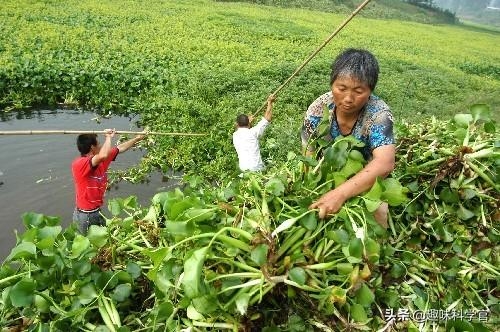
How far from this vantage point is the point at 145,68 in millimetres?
9953

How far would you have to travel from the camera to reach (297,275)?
1.76 m

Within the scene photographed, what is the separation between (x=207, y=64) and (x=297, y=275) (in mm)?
9609

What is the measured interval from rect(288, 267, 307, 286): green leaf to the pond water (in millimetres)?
3788

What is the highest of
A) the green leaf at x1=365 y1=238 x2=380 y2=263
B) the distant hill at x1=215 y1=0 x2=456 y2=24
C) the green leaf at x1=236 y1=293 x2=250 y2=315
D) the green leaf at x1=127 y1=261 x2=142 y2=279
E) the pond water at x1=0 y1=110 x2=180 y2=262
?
the green leaf at x1=365 y1=238 x2=380 y2=263

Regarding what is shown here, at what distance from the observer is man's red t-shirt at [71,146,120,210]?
4059 millimetres

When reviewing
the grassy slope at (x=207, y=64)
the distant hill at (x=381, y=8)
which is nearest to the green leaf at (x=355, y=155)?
the grassy slope at (x=207, y=64)

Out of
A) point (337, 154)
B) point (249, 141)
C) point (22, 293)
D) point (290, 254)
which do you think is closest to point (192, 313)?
point (290, 254)

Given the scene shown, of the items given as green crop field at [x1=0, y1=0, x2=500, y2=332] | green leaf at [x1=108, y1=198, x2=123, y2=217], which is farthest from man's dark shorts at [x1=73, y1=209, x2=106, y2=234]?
green leaf at [x1=108, y1=198, x2=123, y2=217]

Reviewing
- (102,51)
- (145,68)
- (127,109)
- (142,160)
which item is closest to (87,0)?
(102,51)

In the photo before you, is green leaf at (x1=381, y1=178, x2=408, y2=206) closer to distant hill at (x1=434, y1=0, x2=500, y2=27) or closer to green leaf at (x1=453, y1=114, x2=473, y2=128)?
green leaf at (x1=453, y1=114, x2=473, y2=128)

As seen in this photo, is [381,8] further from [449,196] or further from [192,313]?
[192,313]

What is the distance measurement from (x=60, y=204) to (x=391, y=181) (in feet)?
15.2

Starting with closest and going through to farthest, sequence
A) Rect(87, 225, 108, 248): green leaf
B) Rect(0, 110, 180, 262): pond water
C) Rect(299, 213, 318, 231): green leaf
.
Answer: Rect(299, 213, 318, 231): green leaf < Rect(87, 225, 108, 248): green leaf < Rect(0, 110, 180, 262): pond water

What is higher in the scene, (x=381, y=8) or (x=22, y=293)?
(x=22, y=293)
